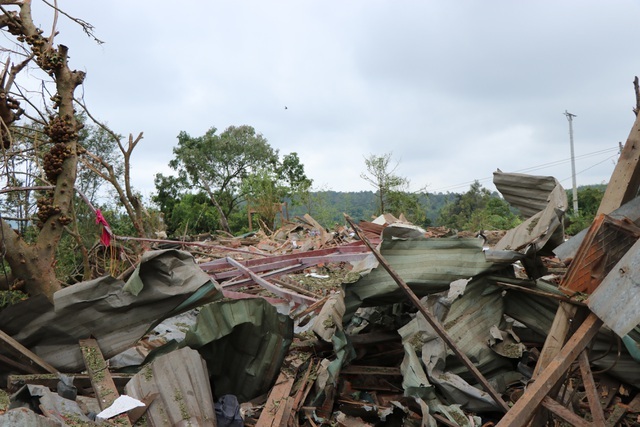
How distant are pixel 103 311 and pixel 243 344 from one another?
2.67 feet

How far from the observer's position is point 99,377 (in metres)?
2.45

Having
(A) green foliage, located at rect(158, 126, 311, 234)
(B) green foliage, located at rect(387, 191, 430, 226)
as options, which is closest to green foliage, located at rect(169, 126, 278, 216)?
(A) green foliage, located at rect(158, 126, 311, 234)

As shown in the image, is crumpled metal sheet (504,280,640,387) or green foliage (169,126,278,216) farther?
green foliage (169,126,278,216)

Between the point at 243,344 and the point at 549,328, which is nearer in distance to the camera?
the point at 243,344

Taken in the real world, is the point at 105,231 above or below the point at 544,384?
above

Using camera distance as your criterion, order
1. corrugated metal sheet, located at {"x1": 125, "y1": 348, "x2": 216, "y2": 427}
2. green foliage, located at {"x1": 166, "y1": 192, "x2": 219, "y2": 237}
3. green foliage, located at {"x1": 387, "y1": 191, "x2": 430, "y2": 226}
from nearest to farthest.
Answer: corrugated metal sheet, located at {"x1": 125, "y1": 348, "x2": 216, "y2": 427}
green foliage, located at {"x1": 387, "y1": 191, "x2": 430, "y2": 226}
green foliage, located at {"x1": 166, "y1": 192, "x2": 219, "y2": 237}

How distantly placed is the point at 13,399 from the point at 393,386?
198cm

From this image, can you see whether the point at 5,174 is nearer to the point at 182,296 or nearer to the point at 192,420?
the point at 182,296

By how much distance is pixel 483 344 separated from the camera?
290cm

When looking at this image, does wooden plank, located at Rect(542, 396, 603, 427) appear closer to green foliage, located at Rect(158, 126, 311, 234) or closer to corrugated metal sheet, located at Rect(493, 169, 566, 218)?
corrugated metal sheet, located at Rect(493, 169, 566, 218)

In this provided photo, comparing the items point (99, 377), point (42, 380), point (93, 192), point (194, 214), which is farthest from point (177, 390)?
point (194, 214)

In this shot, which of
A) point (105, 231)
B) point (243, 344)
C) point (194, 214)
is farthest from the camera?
point (194, 214)

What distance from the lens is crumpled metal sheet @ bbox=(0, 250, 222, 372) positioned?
2.72 m

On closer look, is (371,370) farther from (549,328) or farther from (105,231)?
(105,231)
